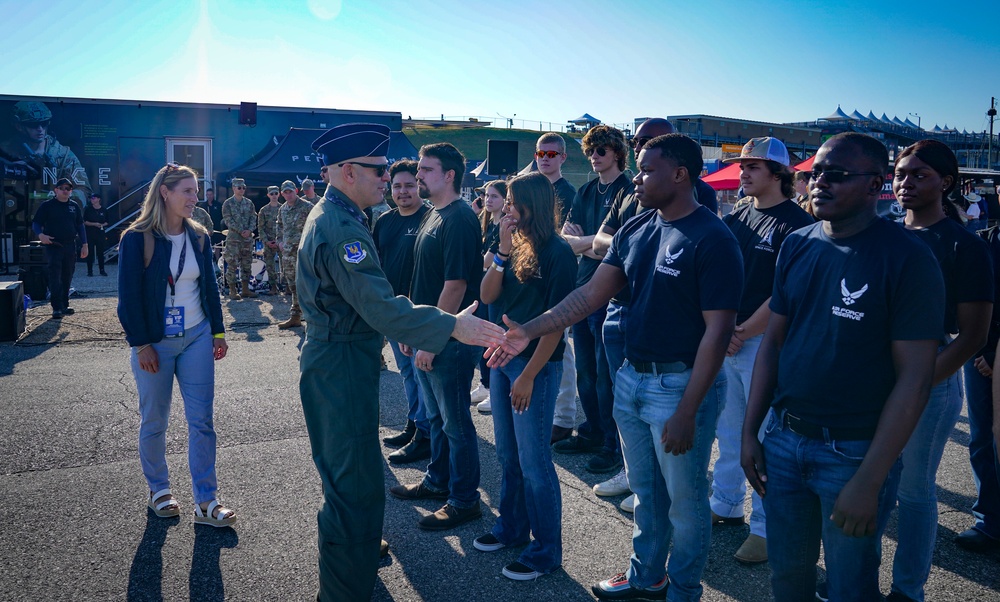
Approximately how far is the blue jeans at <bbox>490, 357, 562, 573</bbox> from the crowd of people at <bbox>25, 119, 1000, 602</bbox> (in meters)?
0.01

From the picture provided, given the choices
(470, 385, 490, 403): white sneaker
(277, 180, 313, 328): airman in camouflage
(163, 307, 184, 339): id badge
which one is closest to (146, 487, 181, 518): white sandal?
(163, 307, 184, 339): id badge

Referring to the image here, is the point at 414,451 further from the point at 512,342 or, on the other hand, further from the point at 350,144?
the point at 350,144

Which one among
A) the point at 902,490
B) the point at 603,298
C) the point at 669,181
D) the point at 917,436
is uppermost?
the point at 669,181

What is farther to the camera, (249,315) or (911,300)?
(249,315)

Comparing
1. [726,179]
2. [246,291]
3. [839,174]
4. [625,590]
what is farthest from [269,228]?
[839,174]

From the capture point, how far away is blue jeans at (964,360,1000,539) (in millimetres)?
3928

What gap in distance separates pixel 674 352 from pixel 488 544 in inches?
68.6

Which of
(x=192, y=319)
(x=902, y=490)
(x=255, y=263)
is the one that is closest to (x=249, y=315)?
(x=255, y=263)

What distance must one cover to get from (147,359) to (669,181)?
318cm

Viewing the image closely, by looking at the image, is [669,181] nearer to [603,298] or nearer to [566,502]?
[603,298]

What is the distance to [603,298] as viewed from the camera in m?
3.32

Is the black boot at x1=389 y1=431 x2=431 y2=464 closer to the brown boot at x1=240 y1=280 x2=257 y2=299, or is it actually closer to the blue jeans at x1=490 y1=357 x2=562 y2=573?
the blue jeans at x1=490 y1=357 x2=562 y2=573

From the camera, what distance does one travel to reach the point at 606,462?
5.09 m

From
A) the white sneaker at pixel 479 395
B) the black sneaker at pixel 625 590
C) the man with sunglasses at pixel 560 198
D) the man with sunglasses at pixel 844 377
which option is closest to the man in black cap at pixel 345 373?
the black sneaker at pixel 625 590
